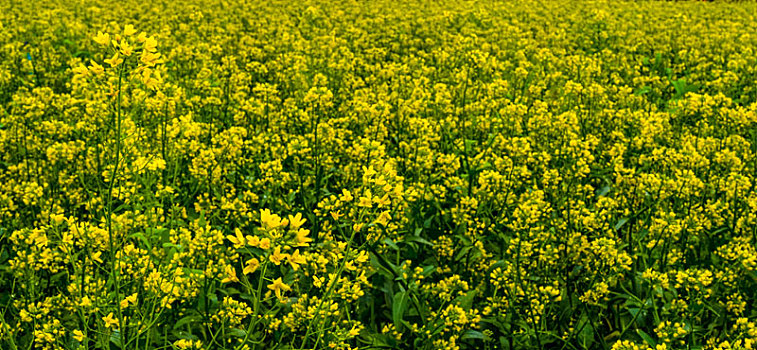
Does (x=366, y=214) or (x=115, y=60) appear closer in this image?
(x=115, y=60)

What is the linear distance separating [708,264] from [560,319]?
103cm

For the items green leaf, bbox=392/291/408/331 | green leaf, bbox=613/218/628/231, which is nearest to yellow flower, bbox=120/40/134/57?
green leaf, bbox=392/291/408/331

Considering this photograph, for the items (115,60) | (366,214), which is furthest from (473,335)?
(115,60)

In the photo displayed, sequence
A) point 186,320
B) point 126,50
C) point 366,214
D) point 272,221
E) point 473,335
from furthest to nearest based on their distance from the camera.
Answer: point 473,335, point 186,320, point 366,214, point 126,50, point 272,221

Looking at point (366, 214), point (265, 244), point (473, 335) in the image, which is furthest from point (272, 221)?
point (473, 335)

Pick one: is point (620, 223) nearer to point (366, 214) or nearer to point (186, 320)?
point (366, 214)

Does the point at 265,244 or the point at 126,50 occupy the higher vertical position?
the point at 126,50

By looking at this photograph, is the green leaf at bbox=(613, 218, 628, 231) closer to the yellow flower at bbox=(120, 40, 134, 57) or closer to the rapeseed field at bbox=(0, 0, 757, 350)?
the rapeseed field at bbox=(0, 0, 757, 350)

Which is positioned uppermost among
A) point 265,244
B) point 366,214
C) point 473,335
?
point 265,244

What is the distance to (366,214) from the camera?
10.4 ft

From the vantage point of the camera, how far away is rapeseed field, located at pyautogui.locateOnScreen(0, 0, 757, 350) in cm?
301

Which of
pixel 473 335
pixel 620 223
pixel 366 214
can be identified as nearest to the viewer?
pixel 366 214

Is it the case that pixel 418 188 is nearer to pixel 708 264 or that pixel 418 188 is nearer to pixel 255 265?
pixel 708 264

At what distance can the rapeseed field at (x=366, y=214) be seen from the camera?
9.88 ft
